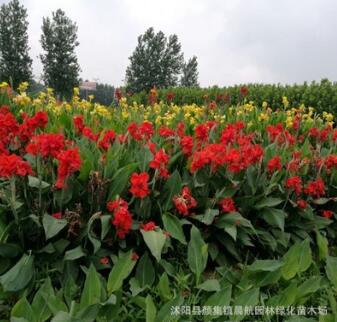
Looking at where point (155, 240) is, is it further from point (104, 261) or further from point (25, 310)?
point (25, 310)

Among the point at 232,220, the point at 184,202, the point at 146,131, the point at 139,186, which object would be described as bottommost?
Result: the point at 232,220

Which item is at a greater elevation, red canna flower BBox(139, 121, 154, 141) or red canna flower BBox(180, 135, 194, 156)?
red canna flower BBox(139, 121, 154, 141)

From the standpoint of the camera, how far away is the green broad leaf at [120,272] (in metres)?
2.21

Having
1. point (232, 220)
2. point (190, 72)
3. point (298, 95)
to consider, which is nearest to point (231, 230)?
point (232, 220)

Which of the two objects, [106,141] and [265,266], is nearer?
[265,266]

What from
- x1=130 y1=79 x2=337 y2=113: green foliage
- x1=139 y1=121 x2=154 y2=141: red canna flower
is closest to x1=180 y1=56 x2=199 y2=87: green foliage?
x1=130 y1=79 x2=337 y2=113: green foliage

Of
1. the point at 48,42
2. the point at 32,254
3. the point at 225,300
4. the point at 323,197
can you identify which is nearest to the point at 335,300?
the point at 225,300

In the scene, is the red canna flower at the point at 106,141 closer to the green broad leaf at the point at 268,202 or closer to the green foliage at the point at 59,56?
the green broad leaf at the point at 268,202

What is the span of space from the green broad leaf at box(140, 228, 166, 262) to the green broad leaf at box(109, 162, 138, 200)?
0.86 ft

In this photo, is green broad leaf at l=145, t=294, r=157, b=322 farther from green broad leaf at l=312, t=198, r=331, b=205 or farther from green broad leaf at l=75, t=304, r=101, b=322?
green broad leaf at l=312, t=198, r=331, b=205

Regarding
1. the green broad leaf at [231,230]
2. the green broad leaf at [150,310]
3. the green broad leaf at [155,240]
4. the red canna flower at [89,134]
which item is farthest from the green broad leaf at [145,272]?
the red canna flower at [89,134]

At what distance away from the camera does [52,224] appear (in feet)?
7.15

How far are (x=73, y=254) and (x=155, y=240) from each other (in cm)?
41

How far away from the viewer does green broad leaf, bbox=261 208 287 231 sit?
2.73 m
